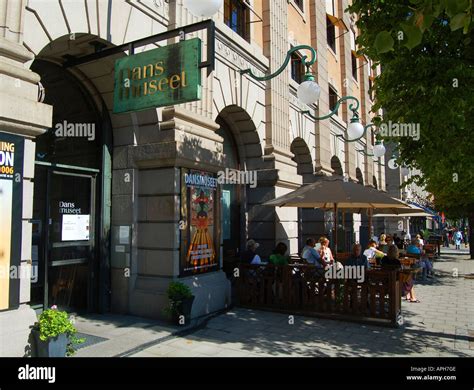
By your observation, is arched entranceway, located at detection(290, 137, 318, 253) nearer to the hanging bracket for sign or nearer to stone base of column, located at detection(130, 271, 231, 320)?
stone base of column, located at detection(130, 271, 231, 320)

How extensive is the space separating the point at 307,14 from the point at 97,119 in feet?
38.6

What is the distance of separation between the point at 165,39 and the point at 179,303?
4729 mm

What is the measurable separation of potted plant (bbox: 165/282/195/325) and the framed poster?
65 centimetres

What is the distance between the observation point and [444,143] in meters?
7.07

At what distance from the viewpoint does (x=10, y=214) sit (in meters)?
5.09

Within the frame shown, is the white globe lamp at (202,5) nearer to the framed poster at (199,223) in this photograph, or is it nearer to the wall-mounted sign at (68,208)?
the framed poster at (199,223)

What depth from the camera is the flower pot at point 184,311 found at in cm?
692

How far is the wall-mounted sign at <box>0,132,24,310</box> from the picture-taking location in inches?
196

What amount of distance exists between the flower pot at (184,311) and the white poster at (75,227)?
7.98ft

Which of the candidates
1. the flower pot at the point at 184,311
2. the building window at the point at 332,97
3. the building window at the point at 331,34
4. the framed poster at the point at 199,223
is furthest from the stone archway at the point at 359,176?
the flower pot at the point at 184,311

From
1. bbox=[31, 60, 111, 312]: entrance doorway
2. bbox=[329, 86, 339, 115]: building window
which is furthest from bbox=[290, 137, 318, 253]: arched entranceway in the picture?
bbox=[31, 60, 111, 312]: entrance doorway

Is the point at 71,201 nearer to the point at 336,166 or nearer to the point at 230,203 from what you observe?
the point at 230,203

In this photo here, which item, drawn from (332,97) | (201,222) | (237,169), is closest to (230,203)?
(237,169)
